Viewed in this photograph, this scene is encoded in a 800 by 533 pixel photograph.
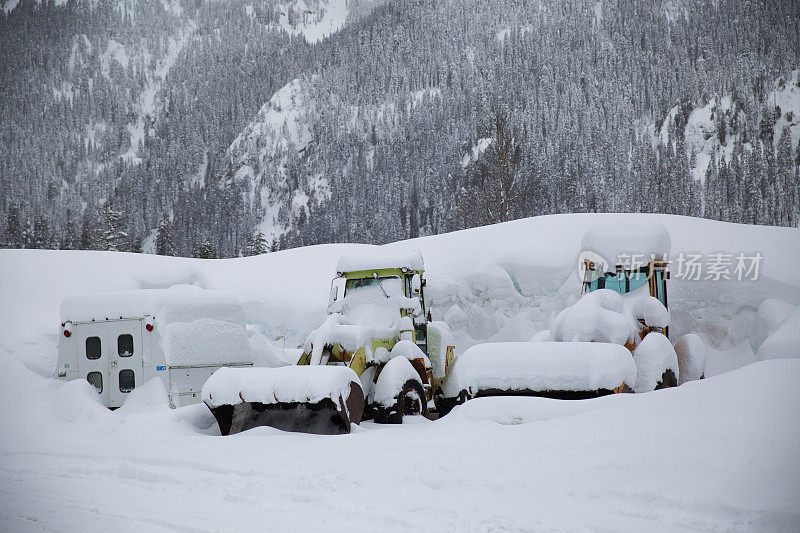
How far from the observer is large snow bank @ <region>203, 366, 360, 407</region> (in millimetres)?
8734

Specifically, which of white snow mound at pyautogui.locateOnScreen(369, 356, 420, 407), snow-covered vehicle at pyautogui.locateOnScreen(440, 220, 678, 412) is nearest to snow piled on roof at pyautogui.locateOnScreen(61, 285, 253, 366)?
white snow mound at pyautogui.locateOnScreen(369, 356, 420, 407)

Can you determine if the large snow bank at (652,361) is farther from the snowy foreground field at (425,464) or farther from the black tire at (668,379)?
the snowy foreground field at (425,464)

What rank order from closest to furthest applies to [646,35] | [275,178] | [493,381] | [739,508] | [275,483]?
1. [739,508]
2. [275,483]
3. [493,381]
4. [646,35]
5. [275,178]

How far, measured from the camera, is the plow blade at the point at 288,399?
28.7 feet

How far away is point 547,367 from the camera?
30.3ft

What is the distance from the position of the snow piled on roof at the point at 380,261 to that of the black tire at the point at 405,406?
7.13ft

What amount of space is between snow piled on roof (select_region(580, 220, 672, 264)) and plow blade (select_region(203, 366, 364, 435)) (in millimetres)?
5821

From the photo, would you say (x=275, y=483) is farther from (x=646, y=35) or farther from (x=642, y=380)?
(x=646, y=35)

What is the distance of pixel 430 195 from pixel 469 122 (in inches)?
992

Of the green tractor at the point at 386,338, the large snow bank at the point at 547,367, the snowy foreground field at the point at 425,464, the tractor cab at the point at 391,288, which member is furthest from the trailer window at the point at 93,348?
the large snow bank at the point at 547,367

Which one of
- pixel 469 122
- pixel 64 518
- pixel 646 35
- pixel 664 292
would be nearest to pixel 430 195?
pixel 469 122

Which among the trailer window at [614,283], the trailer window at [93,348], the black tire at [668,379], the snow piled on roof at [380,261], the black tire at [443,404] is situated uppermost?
the snow piled on roof at [380,261]

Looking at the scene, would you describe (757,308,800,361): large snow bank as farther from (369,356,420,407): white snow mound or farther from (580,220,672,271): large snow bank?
(369,356,420,407): white snow mound

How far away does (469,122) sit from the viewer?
142m
